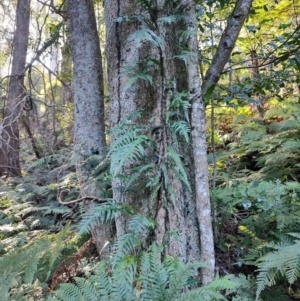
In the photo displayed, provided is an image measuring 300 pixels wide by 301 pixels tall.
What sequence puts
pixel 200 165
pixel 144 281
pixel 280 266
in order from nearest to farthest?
pixel 144 281, pixel 280 266, pixel 200 165

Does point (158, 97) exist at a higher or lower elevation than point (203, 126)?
higher

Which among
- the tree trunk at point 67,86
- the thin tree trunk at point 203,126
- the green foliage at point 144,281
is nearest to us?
the green foliage at point 144,281

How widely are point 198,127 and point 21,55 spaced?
15.3 ft

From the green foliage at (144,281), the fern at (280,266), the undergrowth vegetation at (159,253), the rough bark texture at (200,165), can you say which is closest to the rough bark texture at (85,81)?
the undergrowth vegetation at (159,253)

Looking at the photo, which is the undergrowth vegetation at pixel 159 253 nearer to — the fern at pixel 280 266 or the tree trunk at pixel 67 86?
the fern at pixel 280 266

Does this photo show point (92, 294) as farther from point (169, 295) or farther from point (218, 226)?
point (218, 226)

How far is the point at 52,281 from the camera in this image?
7.07ft

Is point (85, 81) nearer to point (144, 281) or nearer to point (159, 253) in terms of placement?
point (159, 253)

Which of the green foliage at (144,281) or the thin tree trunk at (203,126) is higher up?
the thin tree trunk at (203,126)

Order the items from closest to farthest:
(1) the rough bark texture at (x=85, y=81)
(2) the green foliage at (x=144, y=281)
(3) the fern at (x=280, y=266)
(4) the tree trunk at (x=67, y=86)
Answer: (2) the green foliage at (x=144, y=281), (3) the fern at (x=280, y=266), (1) the rough bark texture at (x=85, y=81), (4) the tree trunk at (x=67, y=86)

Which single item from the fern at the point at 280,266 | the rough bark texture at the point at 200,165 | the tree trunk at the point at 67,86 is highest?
the tree trunk at the point at 67,86

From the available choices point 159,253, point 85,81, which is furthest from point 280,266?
point 85,81

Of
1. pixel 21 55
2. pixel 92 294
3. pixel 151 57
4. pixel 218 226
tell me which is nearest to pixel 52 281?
pixel 92 294

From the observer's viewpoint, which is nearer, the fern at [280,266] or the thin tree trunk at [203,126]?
the fern at [280,266]
